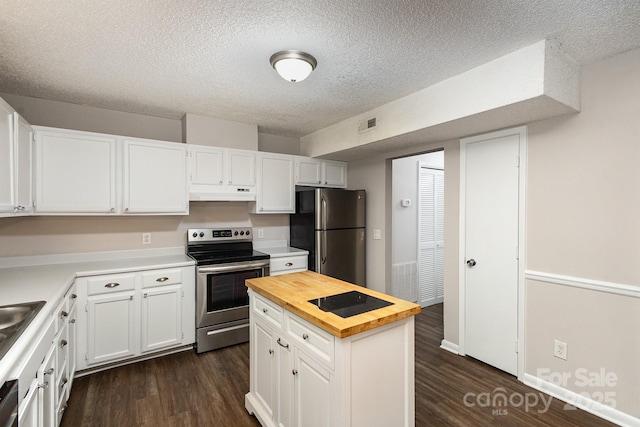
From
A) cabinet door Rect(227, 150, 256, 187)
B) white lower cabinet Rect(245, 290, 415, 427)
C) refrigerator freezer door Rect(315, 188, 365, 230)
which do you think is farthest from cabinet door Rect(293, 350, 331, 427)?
cabinet door Rect(227, 150, 256, 187)

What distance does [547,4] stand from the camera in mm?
1562

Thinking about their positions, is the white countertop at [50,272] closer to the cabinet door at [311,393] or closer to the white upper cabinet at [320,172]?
the cabinet door at [311,393]

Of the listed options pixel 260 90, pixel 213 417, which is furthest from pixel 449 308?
pixel 260 90

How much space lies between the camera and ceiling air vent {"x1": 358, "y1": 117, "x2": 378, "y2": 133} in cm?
312

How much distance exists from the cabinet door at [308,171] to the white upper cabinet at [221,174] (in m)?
0.63

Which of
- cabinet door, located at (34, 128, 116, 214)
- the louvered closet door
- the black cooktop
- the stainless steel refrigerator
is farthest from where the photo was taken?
the louvered closet door

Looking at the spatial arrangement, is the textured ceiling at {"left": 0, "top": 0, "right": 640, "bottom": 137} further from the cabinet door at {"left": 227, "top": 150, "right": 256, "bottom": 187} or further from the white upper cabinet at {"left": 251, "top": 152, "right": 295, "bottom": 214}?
the white upper cabinet at {"left": 251, "top": 152, "right": 295, "bottom": 214}

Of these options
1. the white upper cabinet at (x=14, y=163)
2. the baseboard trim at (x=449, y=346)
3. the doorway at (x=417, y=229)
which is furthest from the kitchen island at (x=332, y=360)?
the doorway at (x=417, y=229)

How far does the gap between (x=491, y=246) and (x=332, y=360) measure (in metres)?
2.06

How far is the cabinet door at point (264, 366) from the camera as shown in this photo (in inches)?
75.0

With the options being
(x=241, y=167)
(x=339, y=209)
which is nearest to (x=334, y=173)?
(x=339, y=209)

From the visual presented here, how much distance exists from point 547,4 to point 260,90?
204 cm

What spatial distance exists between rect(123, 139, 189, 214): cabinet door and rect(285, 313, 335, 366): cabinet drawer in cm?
211

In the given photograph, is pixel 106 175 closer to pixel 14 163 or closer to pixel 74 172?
pixel 74 172
